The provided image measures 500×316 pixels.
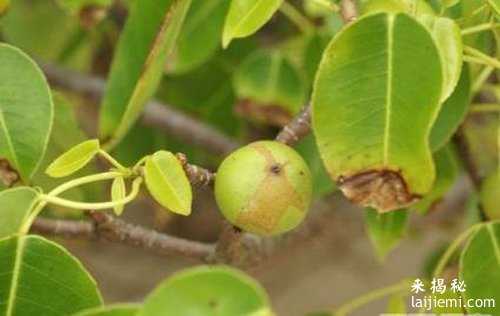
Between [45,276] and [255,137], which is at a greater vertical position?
[255,137]

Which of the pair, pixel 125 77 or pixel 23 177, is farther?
pixel 125 77

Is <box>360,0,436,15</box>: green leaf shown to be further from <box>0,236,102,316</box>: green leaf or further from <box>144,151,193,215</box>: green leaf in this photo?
<box>0,236,102,316</box>: green leaf

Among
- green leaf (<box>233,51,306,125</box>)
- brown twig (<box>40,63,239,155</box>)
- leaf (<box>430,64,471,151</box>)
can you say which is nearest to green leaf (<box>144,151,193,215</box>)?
leaf (<box>430,64,471,151</box>)

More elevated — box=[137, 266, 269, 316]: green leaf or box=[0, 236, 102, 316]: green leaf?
box=[0, 236, 102, 316]: green leaf

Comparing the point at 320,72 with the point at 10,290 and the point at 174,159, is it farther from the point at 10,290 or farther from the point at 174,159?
the point at 10,290

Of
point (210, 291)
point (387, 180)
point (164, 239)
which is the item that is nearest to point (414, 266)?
point (164, 239)

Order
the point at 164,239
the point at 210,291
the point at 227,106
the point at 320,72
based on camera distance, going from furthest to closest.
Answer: the point at 227,106
the point at 164,239
the point at 320,72
the point at 210,291
